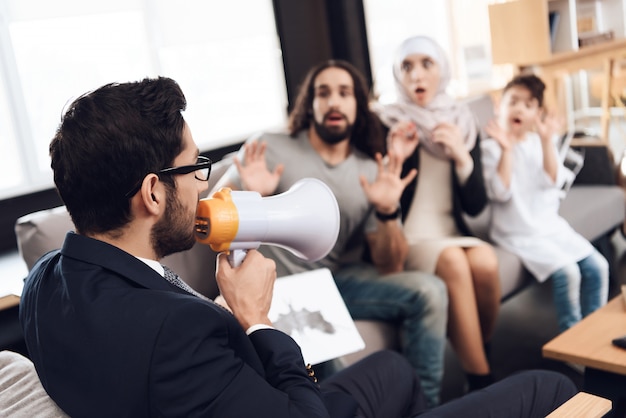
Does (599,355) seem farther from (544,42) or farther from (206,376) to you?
(544,42)

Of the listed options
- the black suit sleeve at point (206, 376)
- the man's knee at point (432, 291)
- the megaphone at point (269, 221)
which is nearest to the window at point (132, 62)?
the man's knee at point (432, 291)

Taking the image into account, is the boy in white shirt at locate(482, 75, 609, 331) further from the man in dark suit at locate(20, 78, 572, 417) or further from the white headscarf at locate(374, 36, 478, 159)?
the man in dark suit at locate(20, 78, 572, 417)

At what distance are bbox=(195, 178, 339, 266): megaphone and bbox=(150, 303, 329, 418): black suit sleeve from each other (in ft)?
0.79

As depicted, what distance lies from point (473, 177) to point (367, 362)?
1.21 meters

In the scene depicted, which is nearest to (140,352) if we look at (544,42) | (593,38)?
(544,42)

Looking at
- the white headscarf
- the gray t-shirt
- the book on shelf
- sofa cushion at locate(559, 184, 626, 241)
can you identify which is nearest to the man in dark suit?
the gray t-shirt

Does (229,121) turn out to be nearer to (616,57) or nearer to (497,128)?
(616,57)

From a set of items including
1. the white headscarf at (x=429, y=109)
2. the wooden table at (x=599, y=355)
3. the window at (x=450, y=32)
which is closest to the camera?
the wooden table at (x=599, y=355)

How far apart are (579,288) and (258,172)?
4.27ft

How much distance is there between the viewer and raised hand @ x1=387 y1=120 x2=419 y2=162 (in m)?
2.68

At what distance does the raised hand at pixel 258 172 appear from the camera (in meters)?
2.40

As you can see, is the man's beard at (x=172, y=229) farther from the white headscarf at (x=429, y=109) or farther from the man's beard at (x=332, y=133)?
the white headscarf at (x=429, y=109)

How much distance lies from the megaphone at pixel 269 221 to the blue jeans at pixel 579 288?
4.71ft

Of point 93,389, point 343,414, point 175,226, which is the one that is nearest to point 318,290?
point 343,414
